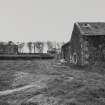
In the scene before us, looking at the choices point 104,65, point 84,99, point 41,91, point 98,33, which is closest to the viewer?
point 84,99

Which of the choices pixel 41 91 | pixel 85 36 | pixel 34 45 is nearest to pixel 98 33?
pixel 85 36

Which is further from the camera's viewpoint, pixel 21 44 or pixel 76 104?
pixel 21 44

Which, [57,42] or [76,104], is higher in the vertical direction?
[57,42]

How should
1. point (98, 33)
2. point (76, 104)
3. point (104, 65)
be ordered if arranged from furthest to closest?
point (98, 33) < point (104, 65) < point (76, 104)

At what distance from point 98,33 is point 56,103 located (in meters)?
15.9

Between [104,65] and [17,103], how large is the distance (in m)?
14.9

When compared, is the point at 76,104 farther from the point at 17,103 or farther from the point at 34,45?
the point at 34,45

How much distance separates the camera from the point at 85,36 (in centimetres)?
1988

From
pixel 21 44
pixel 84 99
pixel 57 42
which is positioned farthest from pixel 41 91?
pixel 57 42

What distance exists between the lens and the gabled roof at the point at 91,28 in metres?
20.2

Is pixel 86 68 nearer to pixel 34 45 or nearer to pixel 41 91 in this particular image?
pixel 41 91

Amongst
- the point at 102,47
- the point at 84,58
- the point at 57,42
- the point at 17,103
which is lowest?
the point at 17,103

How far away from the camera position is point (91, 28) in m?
21.6

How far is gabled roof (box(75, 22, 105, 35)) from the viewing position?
20234mm
